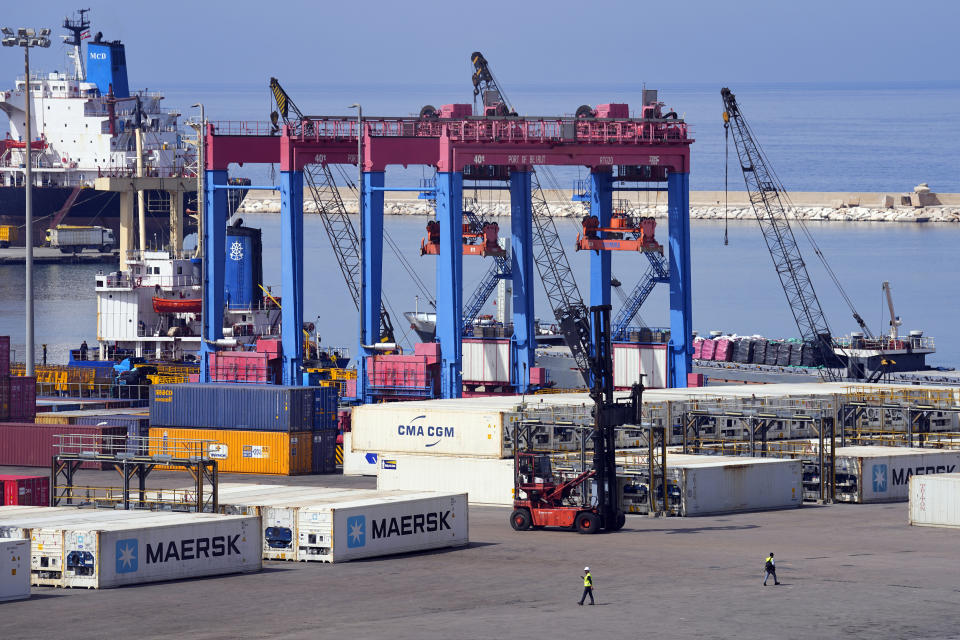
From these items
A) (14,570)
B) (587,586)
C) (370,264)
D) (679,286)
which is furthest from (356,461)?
(587,586)

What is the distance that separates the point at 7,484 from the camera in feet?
197

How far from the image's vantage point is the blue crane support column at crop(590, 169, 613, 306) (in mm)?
96125

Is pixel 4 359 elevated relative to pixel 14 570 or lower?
elevated

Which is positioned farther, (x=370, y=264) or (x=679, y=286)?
(x=679, y=286)

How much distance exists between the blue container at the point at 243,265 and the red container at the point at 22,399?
23.4 meters

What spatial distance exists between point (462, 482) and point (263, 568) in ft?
54.4

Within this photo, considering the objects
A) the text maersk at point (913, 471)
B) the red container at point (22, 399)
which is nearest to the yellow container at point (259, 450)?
the red container at point (22, 399)

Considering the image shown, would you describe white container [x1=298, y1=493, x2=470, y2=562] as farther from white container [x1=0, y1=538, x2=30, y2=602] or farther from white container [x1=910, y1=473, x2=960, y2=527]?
white container [x1=910, y1=473, x2=960, y2=527]

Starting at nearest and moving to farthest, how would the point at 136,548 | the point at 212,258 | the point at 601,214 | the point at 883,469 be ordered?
the point at 136,548 → the point at 883,469 → the point at 212,258 → the point at 601,214

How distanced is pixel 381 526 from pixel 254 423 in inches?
853

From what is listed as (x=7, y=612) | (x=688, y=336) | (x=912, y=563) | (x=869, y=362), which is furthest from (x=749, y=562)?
(x=869, y=362)

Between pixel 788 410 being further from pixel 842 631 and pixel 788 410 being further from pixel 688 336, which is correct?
pixel 842 631

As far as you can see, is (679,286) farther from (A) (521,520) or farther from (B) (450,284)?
(A) (521,520)

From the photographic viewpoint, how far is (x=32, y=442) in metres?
79.4
